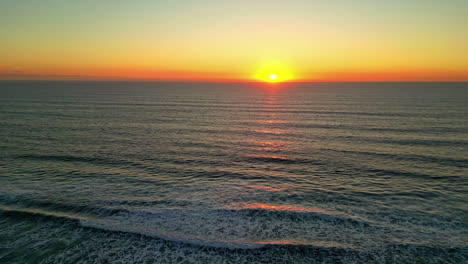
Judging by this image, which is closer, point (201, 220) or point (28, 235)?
point (28, 235)

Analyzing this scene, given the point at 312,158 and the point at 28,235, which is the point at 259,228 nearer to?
Result: the point at 28,235

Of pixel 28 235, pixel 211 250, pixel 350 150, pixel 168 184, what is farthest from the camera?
pixel 350 150

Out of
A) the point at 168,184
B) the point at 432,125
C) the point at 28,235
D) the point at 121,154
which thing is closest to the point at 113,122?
the point at 121,154

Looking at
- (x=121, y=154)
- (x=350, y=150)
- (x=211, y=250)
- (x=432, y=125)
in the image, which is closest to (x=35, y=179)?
(x=121, y=154)

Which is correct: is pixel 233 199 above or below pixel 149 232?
above

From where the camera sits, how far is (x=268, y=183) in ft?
72.3

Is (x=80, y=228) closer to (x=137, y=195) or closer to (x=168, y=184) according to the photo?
(x=137, y=195)

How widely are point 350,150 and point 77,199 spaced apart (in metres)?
28.5

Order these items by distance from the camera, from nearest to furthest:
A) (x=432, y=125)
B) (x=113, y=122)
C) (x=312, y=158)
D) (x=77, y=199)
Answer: (x=77, y=199) → (x=312, y=158) → (x=432, y=125) → (x=113, y=122)

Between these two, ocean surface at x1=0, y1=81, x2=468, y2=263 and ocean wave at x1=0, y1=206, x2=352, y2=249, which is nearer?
ocean surface at x1=0, y1=81, x2=468, y2=263

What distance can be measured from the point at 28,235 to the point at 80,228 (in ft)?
8.66

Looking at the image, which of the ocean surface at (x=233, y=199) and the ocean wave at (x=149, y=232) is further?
the ocean wave at (x=149, y=232)

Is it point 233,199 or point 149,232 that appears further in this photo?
point 233,199

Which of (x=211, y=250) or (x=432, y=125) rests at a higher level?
(x=432, y=125)
